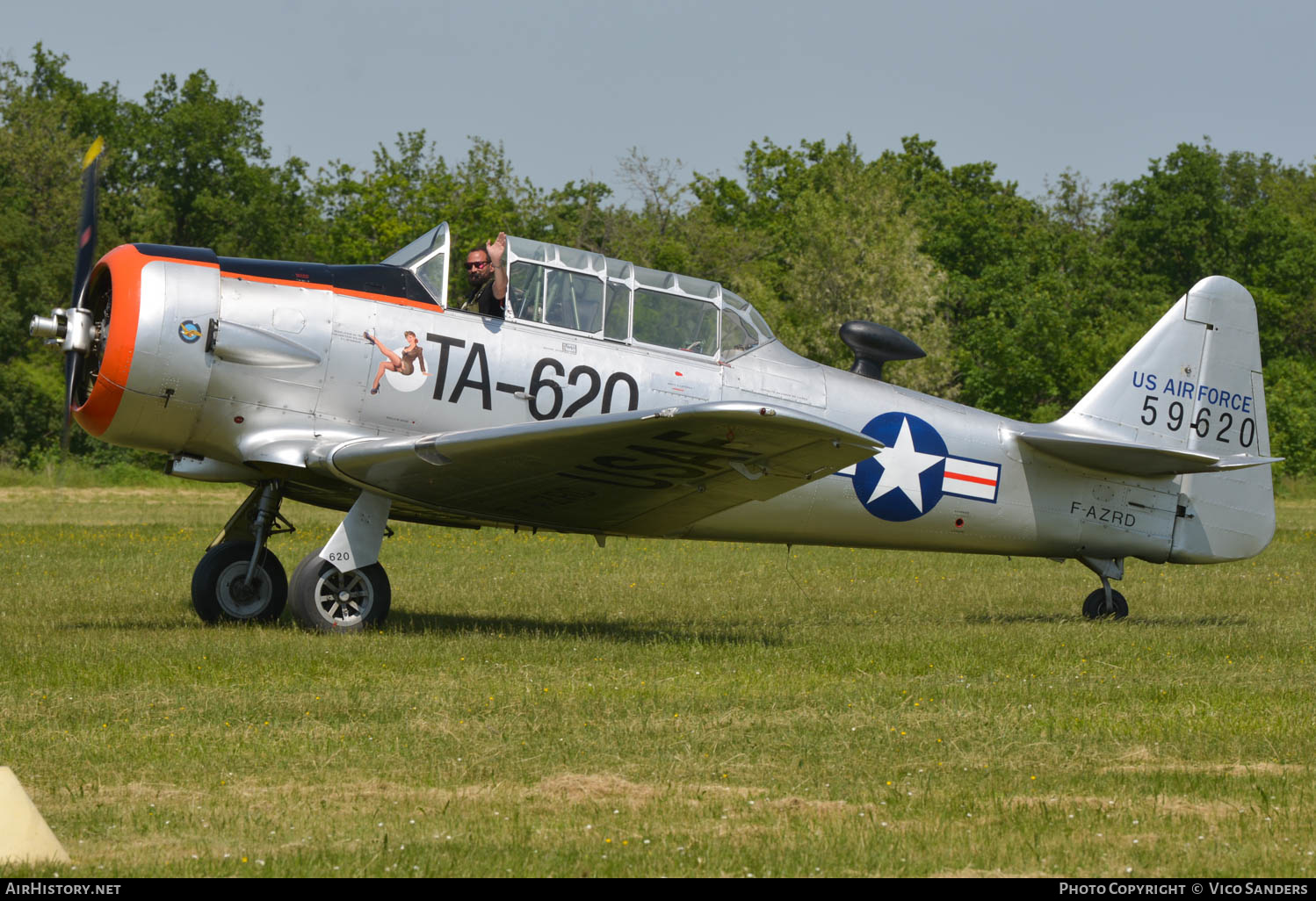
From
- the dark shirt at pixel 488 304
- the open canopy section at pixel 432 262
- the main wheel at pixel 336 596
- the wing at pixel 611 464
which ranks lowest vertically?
the main wheel at pixel 336 596

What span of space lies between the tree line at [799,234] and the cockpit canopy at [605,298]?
2697cm

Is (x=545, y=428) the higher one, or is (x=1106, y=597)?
(x=545, y=428)

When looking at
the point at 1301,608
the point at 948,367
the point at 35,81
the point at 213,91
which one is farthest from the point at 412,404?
the point at 35,81

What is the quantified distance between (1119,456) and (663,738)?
677 centimetres

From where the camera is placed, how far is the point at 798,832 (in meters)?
5.08

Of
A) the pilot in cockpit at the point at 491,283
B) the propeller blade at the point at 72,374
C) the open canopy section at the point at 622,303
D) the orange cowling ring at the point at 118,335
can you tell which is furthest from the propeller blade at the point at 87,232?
the open canopy section at the point at 622,303

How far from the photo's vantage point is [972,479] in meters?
11.7

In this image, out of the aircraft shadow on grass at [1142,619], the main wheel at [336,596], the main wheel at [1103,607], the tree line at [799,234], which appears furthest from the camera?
the tree line at [799,234]

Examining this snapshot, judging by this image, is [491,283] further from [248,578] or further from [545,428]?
[248,578]

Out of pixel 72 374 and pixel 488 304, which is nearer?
pixel 72 374

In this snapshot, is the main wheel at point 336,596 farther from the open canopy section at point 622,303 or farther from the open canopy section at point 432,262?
the open canopy section at point 622,303

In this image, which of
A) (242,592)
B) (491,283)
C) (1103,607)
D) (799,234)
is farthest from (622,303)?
(799,234)

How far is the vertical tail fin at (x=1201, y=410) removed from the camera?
41.4 feet

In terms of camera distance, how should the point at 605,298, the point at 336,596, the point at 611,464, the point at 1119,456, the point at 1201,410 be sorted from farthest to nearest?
the point at 1201,410, the point at 1119,456, the point at 605,298, the point at 336,596, the point at 611,464
